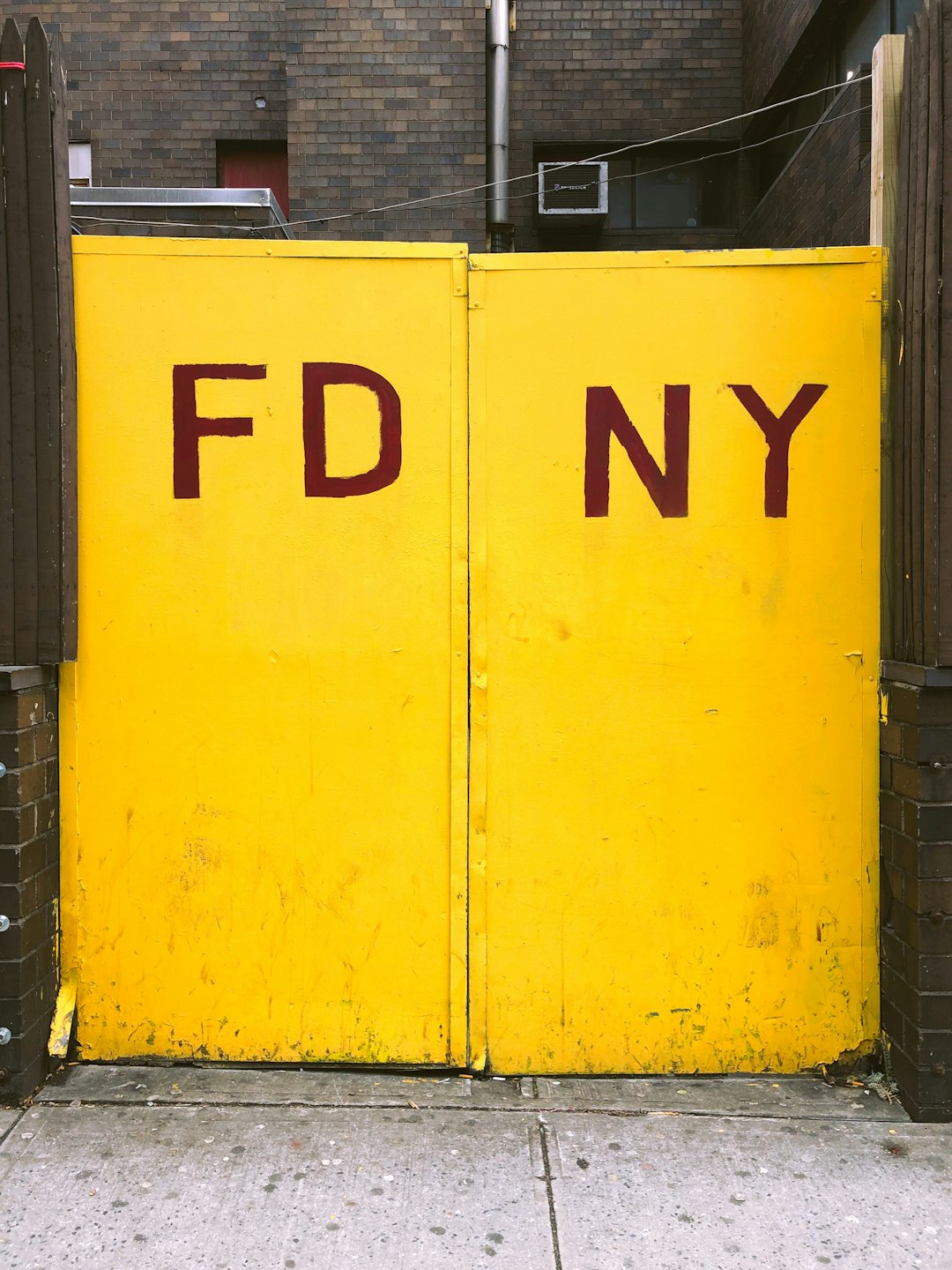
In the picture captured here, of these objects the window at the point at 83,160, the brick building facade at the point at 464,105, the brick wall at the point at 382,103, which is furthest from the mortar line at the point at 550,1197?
the window at the point at 83,160

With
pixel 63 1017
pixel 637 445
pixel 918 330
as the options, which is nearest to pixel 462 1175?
pixel 63 1017

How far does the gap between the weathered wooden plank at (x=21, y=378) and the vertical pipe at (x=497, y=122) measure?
5790mm

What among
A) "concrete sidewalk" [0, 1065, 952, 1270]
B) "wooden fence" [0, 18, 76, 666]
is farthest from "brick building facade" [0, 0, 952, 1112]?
"concrete sidewalk" [0, 1065, 952, 1270]

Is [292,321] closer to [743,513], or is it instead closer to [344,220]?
[743,513]

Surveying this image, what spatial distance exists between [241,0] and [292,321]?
283 inches

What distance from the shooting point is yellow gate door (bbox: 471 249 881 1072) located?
332 centimetres

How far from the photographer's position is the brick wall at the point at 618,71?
338 inches

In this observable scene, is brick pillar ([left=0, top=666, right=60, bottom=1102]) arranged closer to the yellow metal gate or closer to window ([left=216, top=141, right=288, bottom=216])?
the yellow metal gate

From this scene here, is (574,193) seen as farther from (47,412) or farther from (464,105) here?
(47,412)

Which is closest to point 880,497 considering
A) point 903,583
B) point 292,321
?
point 903,583

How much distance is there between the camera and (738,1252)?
8.11 feet

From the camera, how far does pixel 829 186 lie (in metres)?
6.54

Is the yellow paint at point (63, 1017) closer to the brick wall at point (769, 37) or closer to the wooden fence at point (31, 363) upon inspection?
the wooden fence at point (31, 363)

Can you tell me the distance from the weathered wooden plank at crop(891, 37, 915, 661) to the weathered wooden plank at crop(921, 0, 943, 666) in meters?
0.11
